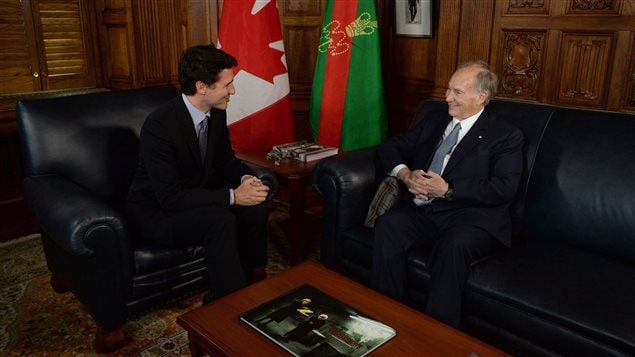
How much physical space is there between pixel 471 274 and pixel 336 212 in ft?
2.07

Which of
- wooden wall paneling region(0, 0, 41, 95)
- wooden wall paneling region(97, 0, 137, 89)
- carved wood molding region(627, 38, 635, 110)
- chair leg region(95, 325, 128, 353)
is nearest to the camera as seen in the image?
chair leg region(95, 325, 128, 353)

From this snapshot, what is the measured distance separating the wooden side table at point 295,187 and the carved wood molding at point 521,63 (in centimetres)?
117

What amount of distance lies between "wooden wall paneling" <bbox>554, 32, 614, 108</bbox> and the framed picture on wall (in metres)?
0.83

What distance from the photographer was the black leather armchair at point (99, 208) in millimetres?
1803

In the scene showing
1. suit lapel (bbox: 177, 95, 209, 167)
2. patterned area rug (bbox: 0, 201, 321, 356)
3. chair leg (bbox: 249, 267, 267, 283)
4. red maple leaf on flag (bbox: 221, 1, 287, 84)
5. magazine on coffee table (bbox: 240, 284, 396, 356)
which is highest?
red maple leaf on flag (bbox: 221, 1, 287, 84)

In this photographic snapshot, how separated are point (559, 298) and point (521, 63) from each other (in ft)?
5.16

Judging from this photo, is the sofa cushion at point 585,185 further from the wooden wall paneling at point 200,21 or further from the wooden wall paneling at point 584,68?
the wooden wall paneling at point 200,21

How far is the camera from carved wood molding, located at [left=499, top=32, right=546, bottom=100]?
9.05 ft

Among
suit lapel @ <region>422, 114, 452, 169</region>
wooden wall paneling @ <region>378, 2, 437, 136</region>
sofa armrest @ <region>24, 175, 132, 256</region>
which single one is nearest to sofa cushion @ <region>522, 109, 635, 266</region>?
suit lapel @ <region>422, 114, 452, 169</region>

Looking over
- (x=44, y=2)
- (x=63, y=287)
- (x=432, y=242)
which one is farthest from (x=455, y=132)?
(x=44, y=2)

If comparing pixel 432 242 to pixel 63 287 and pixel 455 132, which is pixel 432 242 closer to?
pixel 455 132

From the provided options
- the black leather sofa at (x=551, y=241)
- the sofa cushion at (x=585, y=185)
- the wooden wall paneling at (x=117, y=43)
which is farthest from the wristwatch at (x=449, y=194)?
the wooden wall paneling at (x=117, y=43)

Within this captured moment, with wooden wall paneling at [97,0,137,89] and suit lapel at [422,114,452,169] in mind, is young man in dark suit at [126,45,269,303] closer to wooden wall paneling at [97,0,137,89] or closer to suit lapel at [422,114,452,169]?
suit lapel at [422,114,452,169]

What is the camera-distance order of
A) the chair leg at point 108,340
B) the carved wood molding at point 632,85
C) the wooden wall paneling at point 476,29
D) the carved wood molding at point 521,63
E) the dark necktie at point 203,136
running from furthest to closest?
the wooden wall paneling at point 476,29, the carved wood molding at point 521,63, the carved wood molding at point 632,85, the dark necktie at point 203,136, the chair leg at point 108,340
